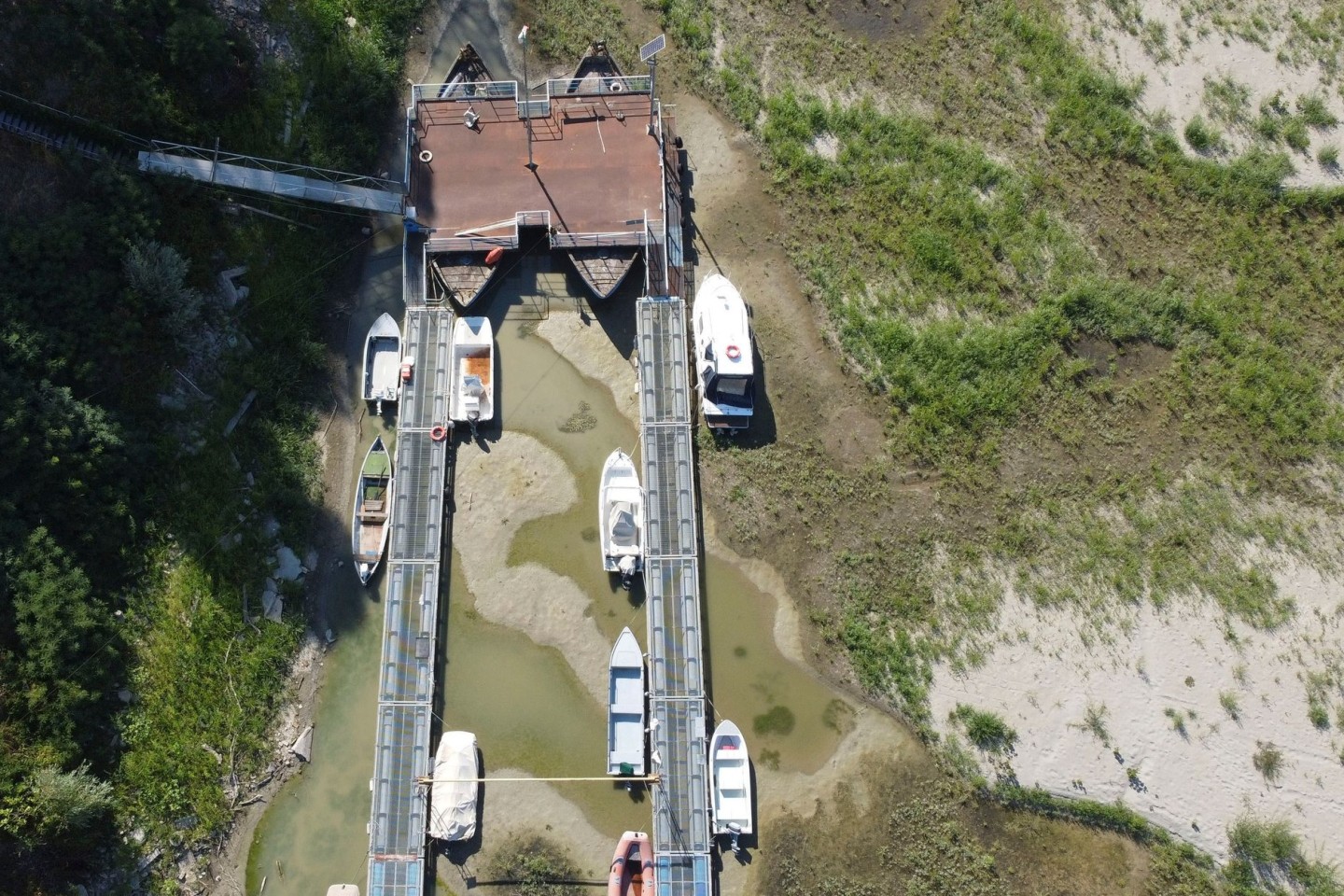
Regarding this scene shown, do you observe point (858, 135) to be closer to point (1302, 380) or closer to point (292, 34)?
point (1302, 380)

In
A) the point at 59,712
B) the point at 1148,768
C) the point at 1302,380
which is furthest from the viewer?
the point at 1302,380

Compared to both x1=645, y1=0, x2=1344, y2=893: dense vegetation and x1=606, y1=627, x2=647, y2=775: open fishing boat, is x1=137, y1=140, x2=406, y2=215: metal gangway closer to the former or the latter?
x1=645, y1=0, x2=1344, y2=893: dense vegetation

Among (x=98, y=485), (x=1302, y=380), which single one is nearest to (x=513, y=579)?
(x=98, y=485)

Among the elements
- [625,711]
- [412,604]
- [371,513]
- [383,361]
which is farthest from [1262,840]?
[383,361]

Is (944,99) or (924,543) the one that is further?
(944,99)

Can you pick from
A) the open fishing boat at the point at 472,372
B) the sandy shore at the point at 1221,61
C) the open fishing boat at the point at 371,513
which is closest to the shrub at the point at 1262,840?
the sandy shore at the point at 1221,61
